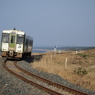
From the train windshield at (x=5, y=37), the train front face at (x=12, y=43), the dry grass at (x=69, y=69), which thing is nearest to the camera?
the dry grass at (x=69, y=69)

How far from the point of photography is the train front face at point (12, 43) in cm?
2164

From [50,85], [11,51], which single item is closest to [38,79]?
[50,85]

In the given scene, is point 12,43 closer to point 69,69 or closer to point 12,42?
point 12,42

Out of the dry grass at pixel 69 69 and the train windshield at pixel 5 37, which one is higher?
the train windshield at pixel 5 37

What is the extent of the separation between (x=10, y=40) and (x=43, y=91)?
1377 cm

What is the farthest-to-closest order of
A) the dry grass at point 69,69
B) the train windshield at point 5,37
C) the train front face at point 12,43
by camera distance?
the train windshield at point 5,37 < the train front face at point 12,43 < the dry grass at point 69,69

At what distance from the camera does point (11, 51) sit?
21547mm

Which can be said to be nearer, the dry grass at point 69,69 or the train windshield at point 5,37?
the dry grass at point 69,69

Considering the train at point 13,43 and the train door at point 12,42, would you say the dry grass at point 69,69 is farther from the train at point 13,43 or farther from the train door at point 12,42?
the train door at point 12,42

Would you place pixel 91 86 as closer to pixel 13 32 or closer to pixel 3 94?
pixel 3 94

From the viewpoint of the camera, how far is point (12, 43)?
856 inches

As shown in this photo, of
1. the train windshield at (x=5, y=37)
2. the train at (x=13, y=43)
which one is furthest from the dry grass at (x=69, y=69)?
the train windshield at (x=5, y=37)

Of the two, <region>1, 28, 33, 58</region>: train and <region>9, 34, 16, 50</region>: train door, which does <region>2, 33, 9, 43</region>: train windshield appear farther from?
<region>9, 34, 16, 50</region>: train door

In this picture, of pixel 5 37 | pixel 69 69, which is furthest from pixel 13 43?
pixel 69 69
